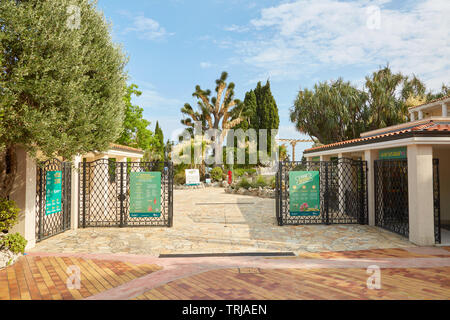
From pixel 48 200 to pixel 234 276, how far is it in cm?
634

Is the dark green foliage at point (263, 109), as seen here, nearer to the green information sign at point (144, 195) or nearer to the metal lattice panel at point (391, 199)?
the metal lattice panel at point (391, 199)

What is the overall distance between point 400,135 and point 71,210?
1074 centimetres

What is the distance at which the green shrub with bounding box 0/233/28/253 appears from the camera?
244 inches

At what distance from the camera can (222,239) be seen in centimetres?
834

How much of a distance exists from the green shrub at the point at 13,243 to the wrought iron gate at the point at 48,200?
4.66 ft

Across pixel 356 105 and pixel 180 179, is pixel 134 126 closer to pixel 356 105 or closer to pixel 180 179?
pixel 180 179

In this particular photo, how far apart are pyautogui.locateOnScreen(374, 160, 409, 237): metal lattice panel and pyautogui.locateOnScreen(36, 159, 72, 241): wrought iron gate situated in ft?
34.2

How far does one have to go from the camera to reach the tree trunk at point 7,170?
6.78 m

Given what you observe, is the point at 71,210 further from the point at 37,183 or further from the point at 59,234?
the point at 37,183

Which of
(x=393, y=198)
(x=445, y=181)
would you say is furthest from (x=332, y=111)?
(x=393, y=198)

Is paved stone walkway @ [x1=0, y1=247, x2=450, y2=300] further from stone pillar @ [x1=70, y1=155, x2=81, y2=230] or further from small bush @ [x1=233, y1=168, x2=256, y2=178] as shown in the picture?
small bush @ [x1=233, y1=168, x2=256, y2=178]

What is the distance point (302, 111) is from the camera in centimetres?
3048
